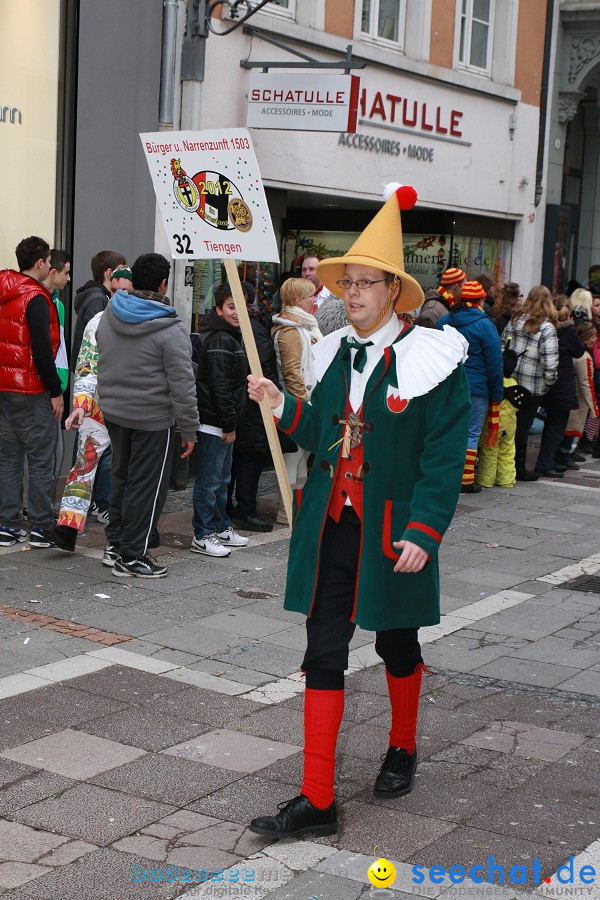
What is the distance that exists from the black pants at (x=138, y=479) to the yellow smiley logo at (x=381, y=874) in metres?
4.14

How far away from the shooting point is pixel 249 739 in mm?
5316

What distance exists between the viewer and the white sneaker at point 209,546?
8.70 m

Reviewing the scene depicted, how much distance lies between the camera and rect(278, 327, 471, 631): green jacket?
4363mm

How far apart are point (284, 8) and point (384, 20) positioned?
1.94 m

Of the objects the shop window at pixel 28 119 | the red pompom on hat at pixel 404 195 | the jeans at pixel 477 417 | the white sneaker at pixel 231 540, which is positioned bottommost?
the white sneaker at pixel 231 540

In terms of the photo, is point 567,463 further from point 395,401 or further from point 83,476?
point 395,401

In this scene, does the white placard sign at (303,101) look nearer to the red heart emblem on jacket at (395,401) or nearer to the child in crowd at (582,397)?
the child in crowd at (582,397)

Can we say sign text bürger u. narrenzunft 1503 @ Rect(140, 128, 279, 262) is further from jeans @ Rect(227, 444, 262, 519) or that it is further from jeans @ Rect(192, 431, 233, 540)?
jeans @ Rect(227, 444, 262, 519)

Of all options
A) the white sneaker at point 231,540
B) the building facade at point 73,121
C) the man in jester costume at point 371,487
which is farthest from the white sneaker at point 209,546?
Answer: the man in jester costume at point 371,487

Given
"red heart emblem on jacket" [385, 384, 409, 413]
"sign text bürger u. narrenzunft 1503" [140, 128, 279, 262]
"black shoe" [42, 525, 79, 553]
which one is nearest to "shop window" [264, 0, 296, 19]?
"black shoe" [42, 525, 79, 553]

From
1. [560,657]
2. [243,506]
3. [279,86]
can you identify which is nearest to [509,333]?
[279,86]

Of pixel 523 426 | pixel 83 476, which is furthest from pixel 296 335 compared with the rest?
pixel 523 426

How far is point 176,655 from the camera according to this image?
6.43 meters

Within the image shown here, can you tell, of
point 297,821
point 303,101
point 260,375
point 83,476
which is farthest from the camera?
point 303,101
